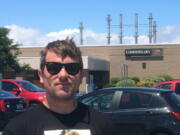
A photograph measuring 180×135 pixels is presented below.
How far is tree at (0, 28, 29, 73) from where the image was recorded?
3469 cm

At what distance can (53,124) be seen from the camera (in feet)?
8.98

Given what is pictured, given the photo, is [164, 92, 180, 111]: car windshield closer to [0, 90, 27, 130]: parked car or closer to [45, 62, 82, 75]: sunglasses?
[0, 90, 27, 130]: parked car

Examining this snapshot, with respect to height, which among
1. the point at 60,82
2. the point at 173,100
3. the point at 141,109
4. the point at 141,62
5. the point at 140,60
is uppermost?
the point at 60,82

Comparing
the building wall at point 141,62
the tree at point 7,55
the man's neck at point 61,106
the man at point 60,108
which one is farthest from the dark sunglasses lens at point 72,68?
the building wall at point 141,62

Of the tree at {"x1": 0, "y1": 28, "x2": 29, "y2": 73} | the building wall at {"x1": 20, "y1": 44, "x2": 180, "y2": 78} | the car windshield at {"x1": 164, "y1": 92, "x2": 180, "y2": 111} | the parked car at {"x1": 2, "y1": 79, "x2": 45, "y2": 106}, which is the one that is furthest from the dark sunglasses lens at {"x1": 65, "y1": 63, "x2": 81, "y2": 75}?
the building wall at {"x1": 20, "y1": 44, "x2": 180, "y2": 78}

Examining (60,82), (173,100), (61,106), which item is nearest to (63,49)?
(60,82)

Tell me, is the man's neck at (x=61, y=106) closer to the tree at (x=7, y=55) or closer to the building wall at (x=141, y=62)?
the tree at (x=7, y=55)

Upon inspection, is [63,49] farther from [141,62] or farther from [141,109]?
[141,62]

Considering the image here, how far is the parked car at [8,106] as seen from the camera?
13.4 metres

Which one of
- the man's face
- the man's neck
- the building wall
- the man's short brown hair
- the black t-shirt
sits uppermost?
the man's short brown hair

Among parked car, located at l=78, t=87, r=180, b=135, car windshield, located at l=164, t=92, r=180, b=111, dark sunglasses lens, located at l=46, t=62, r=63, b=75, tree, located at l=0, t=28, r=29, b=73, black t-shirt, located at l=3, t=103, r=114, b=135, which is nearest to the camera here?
black t-shirt, located at l=3, t=103, r=114, b=135

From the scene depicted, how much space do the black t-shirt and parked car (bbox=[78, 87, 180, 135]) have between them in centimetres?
624

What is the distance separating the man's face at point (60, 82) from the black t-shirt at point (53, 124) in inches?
4.9

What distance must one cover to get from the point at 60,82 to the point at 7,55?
1297 inches
